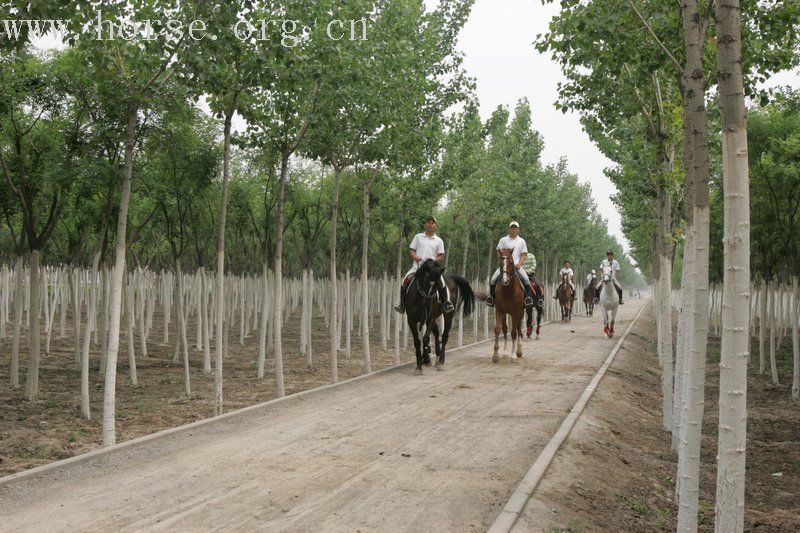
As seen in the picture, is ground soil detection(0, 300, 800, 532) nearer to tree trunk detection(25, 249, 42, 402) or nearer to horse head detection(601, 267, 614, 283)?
tree trunk detection(25, 249, 42, 402)

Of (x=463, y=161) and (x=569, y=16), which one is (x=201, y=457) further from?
(x=463, y=161)

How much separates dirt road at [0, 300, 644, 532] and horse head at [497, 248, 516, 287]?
4.89m

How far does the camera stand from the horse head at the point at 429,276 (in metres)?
14.5

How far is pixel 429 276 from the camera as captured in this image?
574 inches

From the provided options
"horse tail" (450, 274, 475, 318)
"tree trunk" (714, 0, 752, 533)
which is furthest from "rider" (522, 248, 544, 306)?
"tree trunk" (714, 0, 752, 533)

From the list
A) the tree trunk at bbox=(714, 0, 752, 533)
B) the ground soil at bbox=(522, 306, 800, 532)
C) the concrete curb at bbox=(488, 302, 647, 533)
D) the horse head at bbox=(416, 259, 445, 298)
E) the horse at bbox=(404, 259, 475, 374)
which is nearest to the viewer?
the tree trunk at bbox=(714, 0, 752, 533)

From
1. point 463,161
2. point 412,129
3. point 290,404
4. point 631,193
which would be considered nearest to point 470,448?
point 290,404

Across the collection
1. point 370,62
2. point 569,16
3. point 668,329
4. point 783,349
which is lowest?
point 783,349

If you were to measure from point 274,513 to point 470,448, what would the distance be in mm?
2966

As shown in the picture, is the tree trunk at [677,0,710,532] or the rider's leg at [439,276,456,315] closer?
the tree trunk at [677,0,710,532]

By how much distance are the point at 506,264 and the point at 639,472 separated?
8.37 metres

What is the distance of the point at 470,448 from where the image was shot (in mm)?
8055

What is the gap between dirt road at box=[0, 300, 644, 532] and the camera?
220 inches

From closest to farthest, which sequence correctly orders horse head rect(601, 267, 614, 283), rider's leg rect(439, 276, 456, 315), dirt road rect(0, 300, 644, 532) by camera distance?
dirt road rect(0, 300, 644, 532), rider's leg rect(439, 276, 456, 315), horse head rect(601, 267, 614, 283)
